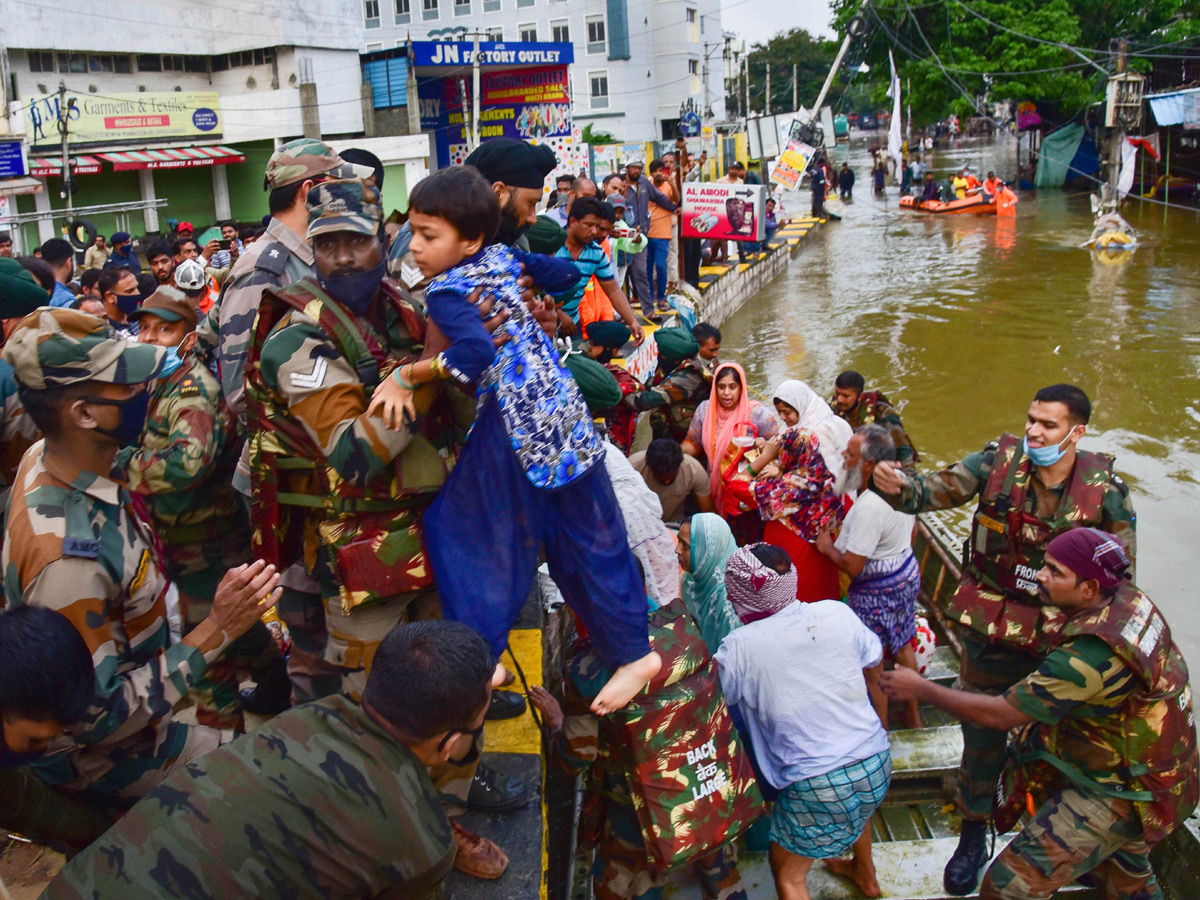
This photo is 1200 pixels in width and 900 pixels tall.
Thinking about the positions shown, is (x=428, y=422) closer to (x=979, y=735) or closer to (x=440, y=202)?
(x=440, y=202)

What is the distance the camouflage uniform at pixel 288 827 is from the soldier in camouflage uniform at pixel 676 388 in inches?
182

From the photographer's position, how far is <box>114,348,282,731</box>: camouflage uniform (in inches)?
120

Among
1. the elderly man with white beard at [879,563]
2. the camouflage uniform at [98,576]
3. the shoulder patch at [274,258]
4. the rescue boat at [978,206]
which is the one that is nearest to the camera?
the camouflage uniform at [98,576]

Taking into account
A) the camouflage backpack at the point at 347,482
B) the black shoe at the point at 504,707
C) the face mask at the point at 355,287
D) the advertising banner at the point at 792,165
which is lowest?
the black shoe at the point at 504,707

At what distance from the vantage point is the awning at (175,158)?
85.3 ft

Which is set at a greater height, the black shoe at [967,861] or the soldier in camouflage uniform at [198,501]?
the soldier in camouflage uniform at [198,501]

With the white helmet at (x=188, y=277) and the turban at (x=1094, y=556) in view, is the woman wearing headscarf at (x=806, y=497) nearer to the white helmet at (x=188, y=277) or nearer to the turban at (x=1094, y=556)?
the turban at (x=1094, y=556)

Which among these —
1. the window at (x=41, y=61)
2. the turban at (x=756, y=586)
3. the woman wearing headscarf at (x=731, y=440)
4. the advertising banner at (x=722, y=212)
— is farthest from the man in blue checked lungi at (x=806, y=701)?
the window at (x=41, y=61)

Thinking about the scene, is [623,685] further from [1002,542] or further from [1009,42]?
[1009,42]

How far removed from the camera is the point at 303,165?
136 inches

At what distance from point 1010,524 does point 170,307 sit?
11.8ft

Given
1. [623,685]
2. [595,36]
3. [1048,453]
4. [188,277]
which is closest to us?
[623,685]

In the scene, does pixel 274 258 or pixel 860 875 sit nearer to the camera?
pixel 274 258

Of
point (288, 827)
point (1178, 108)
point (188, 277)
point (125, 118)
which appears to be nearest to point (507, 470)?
point (288, 827)
